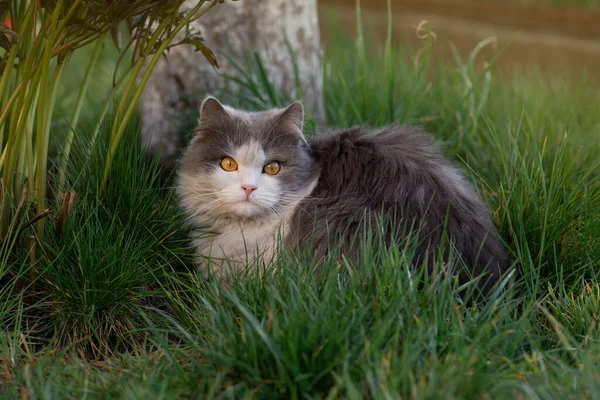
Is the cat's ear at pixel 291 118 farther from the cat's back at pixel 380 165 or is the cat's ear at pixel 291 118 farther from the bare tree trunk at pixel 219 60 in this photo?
the bare tree trunk at pixel 219 60

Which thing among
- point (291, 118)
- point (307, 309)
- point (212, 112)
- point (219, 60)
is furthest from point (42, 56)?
point (219, 60)

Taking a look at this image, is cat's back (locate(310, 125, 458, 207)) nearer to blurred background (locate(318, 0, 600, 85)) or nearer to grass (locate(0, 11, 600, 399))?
grass (locate(0, 11, 600, 399))

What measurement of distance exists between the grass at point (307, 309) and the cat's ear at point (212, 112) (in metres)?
0.30

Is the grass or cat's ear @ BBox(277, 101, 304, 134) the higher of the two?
cat's ear @ BBox(277, 101, 304, 134)

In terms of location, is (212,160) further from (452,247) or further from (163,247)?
(452,247)

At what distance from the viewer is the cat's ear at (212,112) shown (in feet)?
8.57

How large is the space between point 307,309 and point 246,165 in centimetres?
85

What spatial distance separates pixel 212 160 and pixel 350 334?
3.41 ft

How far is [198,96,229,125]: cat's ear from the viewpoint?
8.57ft

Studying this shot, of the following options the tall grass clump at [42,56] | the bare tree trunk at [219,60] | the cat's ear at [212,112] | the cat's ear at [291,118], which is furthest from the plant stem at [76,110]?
the bare tree trunk at [219,60]

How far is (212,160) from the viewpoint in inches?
102

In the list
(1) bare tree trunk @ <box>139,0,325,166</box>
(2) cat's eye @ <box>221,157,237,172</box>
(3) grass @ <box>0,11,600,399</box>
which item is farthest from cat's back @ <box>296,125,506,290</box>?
(1) bare tree trunk @ <box>139,0,325,166</box>

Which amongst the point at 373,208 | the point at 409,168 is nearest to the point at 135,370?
the point at 373,208

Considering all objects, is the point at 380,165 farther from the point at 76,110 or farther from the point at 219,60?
the point at 219,60
